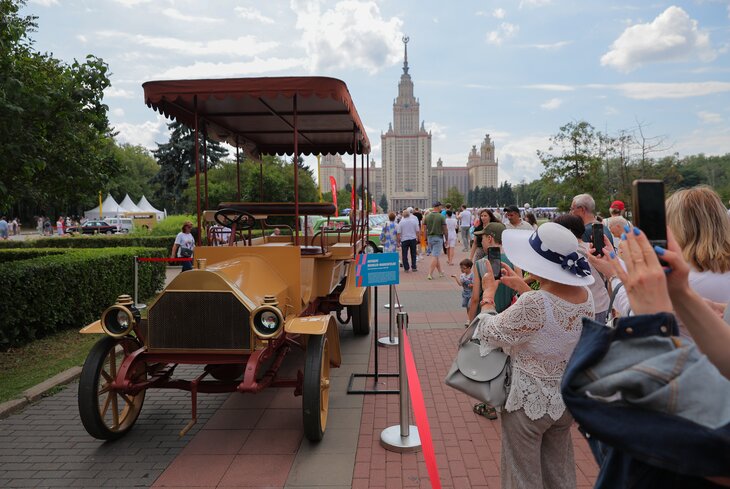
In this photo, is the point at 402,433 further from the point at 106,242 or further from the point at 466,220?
the point at 106,242

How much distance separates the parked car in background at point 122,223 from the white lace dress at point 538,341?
40060 mm

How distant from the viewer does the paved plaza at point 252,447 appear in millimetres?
3658

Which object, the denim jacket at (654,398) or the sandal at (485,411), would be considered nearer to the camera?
the denim jacket at (654,398)

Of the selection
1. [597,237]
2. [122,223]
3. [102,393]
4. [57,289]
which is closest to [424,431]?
[597,237]

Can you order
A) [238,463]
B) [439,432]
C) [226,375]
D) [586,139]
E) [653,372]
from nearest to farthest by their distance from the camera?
[653,372] < [238,463] < [439,432] < [226,375] < [586,139]

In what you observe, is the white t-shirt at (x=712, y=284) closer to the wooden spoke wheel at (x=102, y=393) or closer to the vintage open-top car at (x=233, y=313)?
the vintage open-top car at (x=233, y=313)

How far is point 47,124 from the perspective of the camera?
20.5 ft

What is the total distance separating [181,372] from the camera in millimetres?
6246

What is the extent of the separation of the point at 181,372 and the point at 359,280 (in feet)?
9.03

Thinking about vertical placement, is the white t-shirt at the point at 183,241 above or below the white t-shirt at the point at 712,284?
below

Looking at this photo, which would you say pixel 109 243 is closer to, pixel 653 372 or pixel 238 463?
pixel 238 463

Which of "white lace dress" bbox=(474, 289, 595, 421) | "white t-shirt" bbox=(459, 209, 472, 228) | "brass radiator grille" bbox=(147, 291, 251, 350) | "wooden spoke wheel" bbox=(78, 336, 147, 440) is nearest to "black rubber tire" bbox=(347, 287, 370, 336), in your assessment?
"wooden spoke wheel" bbox=(78, 336, 147, 440)

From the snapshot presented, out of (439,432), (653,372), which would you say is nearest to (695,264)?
(653,372)

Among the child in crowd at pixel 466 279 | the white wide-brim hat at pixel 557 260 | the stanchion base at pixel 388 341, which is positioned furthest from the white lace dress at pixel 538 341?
the stanchion base at pixel 388 341
